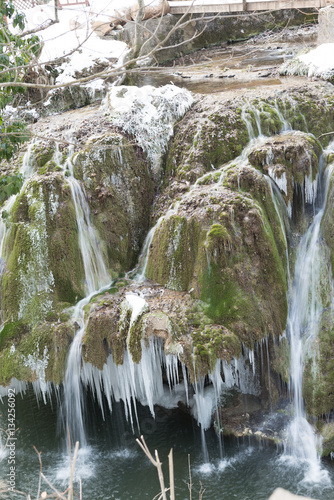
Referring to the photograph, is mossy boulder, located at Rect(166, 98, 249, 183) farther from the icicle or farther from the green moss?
the green moss

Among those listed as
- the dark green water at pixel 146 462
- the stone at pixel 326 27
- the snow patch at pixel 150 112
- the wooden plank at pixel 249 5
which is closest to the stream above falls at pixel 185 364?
the dark green water at pixel 146 462

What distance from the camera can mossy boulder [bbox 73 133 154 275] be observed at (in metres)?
→ 7.79

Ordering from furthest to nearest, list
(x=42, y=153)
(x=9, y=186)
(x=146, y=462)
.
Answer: (x=42, y=153) → (x=146, y=462) → (x=9, y=186)

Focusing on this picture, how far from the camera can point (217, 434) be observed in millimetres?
6863

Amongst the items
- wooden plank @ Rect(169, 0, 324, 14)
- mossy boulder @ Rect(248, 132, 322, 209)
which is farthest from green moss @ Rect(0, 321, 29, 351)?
wooden plank @ Rect(169, 0, 324, 14)

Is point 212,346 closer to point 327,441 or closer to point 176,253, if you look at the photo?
point 176,253

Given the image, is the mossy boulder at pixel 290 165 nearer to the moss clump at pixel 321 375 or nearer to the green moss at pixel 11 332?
the moss clump at pixel 321 375

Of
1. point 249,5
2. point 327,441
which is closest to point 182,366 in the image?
point 327,441

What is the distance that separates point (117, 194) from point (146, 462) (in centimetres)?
389

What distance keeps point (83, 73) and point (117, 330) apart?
7066 millimetres

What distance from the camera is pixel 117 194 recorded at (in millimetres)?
8000

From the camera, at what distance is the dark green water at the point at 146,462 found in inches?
241

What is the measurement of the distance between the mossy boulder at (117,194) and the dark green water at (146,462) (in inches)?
91.5

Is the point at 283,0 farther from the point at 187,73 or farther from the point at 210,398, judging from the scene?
the point at 210,398
